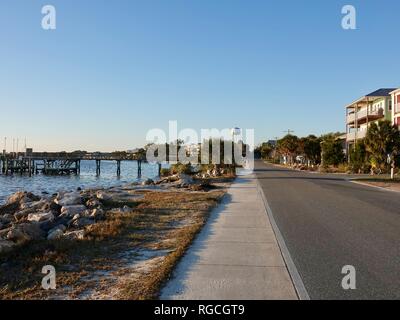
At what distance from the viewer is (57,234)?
9.96 meters

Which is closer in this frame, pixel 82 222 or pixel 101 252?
pixel 101 252

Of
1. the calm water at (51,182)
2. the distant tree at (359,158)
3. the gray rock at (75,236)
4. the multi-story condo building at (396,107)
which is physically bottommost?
the calm water at (51,182)

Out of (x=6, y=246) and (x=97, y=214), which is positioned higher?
(x=97, y=214)

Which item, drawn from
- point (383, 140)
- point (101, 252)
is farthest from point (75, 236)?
point (383, 140)

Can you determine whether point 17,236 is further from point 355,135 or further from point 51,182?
point 355,135

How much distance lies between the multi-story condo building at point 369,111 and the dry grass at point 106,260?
4208 cm

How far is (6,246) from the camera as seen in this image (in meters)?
8.48

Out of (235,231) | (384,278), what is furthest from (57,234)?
(384,278)

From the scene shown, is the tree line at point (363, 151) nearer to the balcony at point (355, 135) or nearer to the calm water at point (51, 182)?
the balcony at point (355, 135)

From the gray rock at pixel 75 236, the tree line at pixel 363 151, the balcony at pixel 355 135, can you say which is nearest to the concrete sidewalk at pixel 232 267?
the gray rock at pixel 75 236

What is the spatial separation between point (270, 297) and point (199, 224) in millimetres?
5437

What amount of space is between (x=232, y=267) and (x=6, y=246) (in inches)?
183

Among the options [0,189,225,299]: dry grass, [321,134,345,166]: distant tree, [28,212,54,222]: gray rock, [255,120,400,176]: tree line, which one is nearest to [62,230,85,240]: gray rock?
[0,189,225,299]: dry grass

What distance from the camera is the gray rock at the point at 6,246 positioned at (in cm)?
834
